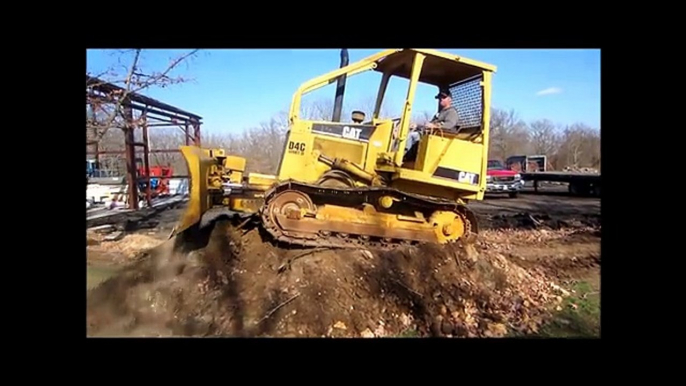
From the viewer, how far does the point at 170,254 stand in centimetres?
498

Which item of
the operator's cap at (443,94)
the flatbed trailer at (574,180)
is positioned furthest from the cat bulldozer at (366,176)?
the flatbed trailer at (574,180)

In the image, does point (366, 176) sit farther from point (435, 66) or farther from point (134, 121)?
point (134, 121)

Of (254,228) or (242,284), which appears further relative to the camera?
(254,228)

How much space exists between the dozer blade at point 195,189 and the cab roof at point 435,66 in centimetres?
247

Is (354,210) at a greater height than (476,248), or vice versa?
(354,210)

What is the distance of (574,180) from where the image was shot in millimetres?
12812

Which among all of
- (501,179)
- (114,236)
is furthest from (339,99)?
(501,179)

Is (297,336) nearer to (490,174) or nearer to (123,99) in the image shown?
(123,99)

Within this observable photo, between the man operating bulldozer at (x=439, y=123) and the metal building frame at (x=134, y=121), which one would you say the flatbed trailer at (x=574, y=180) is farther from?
the metal building frame at (x=134, y=121)

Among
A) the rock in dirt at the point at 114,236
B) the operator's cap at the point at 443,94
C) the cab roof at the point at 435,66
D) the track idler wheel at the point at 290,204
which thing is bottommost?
the rock in dirt at the point at 114,236

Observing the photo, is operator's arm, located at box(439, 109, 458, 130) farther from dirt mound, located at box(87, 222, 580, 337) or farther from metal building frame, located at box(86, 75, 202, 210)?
metal building frame, located at box(86, 75, 202, 210)

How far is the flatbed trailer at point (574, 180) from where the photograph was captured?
12.1 meters

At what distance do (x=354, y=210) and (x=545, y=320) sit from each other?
2.31 metres

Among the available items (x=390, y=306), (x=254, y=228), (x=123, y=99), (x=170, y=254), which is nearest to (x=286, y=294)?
(x=390, y=306)
